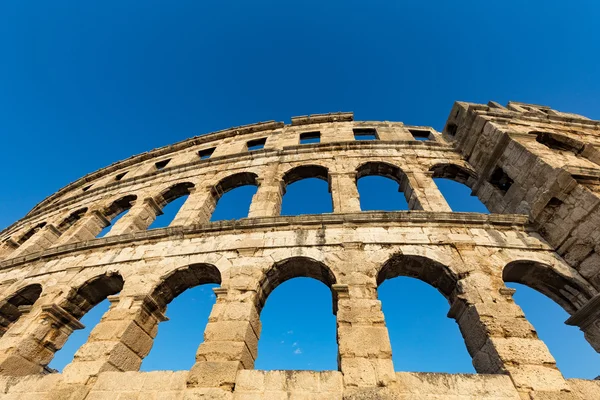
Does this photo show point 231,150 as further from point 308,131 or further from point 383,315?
point 383,315

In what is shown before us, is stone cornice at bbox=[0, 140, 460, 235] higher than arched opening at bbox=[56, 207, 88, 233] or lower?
higher

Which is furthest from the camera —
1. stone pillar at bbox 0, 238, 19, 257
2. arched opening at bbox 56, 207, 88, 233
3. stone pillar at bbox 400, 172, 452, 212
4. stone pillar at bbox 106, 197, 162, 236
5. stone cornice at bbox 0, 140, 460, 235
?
stone pillar at bbox 0, 238, 19, 257

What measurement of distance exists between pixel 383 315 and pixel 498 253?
10.4 feet

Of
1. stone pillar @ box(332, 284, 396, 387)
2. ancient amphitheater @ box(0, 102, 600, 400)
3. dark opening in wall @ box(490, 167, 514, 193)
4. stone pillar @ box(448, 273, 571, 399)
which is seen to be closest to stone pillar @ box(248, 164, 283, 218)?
ancient amphitheater @ box(0, 102, 600, 400)

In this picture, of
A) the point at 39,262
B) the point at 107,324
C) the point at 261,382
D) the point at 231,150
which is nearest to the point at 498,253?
the point at 261,382

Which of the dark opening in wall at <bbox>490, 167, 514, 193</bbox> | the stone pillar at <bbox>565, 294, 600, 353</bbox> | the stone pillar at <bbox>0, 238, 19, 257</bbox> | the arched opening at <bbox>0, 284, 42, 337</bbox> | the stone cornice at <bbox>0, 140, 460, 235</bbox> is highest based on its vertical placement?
the stone cornice at <bbox>0, 140, 460, 235</bbox>

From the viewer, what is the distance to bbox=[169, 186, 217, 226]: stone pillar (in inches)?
338

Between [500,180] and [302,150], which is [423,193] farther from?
[302,150]

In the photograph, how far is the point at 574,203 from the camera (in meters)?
6.16

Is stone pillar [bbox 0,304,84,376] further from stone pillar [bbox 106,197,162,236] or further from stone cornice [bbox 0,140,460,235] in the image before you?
stone cornice [bbox 0,140,460,235]

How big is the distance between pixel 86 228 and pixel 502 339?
12325 millimetres

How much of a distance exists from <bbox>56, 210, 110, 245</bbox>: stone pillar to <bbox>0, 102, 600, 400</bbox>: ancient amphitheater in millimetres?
74

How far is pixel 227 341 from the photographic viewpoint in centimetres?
494

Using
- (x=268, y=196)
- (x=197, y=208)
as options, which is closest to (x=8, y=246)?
(x=197, y=208)
